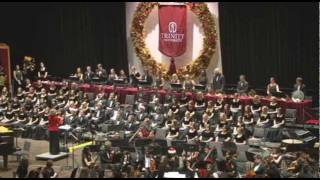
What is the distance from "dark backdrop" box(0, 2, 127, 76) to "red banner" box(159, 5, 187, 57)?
2409mm

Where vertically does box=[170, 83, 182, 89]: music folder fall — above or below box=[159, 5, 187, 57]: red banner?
below

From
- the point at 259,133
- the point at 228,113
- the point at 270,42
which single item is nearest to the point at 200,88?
the point at 228,113

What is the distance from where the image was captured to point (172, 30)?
91.8 feet

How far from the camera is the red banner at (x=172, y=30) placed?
1091 inches

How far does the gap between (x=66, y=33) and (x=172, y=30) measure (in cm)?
654

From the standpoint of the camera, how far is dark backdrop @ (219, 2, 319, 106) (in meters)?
23.9

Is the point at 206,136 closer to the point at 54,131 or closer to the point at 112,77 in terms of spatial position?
the point at 54,131

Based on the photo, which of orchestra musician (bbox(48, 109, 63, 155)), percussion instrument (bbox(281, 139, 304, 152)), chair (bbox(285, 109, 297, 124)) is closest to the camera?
percussion instrument (bbox(281, 139, 304, 152))

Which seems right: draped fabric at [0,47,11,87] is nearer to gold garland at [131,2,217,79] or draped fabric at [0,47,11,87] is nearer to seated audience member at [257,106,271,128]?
gold garland at [131,2,217,79]

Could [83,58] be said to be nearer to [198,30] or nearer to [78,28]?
[78,28]

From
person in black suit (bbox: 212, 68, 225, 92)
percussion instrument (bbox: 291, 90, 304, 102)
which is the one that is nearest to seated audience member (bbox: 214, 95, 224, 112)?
person in black suit (bbox: 212, 68, 225, 92)

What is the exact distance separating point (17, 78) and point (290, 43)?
1371cm

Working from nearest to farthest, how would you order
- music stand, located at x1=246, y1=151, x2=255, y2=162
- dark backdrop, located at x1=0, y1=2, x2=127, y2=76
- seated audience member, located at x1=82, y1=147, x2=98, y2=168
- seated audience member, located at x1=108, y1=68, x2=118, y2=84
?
music stand, located at x1=246, y1=151, x2=255, y2=162 → seated audience member, located at x1=82, y1=147, x2=98, y2=168 → seated audience member, located at x1=108, y1=68, x2=118, y2=84 → dark backdrop, located at x1=0, y1=2, x2=127, y2=76

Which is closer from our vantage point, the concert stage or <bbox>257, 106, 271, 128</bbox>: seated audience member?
the concert stage
